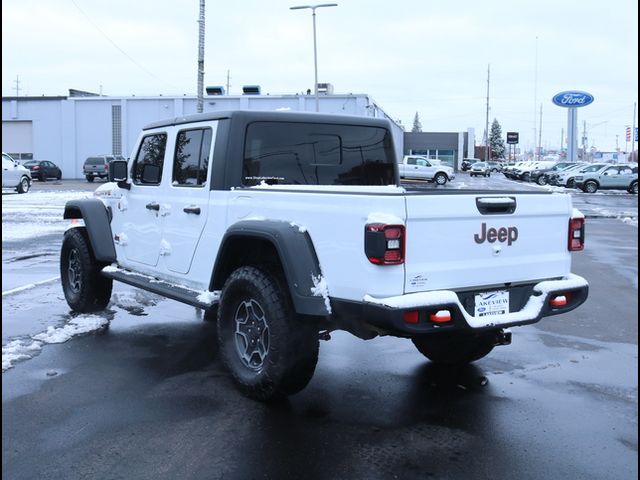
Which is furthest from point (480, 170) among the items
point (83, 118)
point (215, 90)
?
point (83, 118)

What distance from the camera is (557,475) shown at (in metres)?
3.79

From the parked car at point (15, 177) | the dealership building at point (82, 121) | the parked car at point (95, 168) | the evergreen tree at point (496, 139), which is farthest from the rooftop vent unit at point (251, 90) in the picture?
the evergreen tree at point (496, 139)

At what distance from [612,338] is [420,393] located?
275 cm

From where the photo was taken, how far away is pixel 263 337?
4.89 m

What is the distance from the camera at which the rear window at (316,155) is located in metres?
5.57

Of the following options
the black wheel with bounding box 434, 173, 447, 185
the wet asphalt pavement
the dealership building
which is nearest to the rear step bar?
the wet asphalt pavement

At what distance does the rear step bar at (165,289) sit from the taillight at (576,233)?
2.68 metres

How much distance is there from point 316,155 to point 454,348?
6.56 ft

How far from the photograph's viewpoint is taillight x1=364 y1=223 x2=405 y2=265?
402 centimetres

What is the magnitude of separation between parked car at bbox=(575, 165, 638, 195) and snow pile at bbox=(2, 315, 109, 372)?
120ft

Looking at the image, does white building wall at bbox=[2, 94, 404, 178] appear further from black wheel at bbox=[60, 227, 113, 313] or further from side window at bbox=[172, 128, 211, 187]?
side window at bbox=[172, 128, 211, 187]

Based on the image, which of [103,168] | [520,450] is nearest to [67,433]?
[520,450]

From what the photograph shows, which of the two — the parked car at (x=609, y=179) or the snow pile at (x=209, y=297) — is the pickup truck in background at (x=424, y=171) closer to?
the parked car at (x=609, y=179)

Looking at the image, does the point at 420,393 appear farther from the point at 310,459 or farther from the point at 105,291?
the point at 105,291
